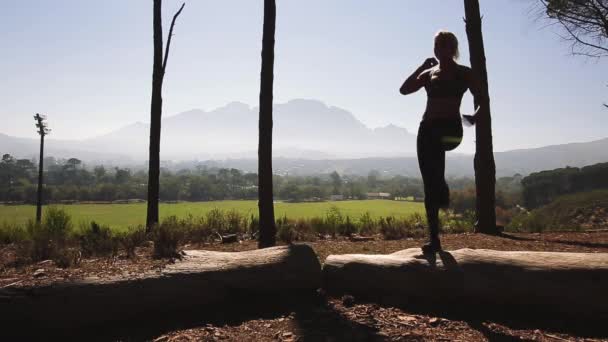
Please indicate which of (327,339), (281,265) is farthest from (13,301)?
(327,339)

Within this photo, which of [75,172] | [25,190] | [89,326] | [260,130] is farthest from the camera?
[75,172]

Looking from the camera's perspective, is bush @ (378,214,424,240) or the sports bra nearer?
the sports bra

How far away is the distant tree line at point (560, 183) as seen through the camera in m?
45.7

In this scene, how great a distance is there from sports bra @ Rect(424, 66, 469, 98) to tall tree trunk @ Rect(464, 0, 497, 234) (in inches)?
214

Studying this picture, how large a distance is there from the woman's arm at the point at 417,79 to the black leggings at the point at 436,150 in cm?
41

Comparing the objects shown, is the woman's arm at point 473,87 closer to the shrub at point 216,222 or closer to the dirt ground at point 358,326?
the dirt ground at point 358,326

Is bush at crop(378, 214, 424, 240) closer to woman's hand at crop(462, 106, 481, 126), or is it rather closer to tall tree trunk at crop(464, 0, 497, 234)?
→ tall tree trunk at crop(464, 0, 497, 234)

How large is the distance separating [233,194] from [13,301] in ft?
304

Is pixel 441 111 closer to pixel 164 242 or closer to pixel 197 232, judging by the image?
pixel 164 242

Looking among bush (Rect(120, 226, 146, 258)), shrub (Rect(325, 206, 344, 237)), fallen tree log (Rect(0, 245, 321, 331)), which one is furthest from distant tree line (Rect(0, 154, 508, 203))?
fallen tree log (Rect(0, 245, 321, 331))

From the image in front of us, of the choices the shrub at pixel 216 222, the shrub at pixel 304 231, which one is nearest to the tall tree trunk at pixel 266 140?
the shrub at pixel 304 231

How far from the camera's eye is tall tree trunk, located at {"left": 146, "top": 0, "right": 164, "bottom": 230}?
11.3m

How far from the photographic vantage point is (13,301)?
3.18m

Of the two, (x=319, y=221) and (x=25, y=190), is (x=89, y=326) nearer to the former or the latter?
(x=319, y=221)
